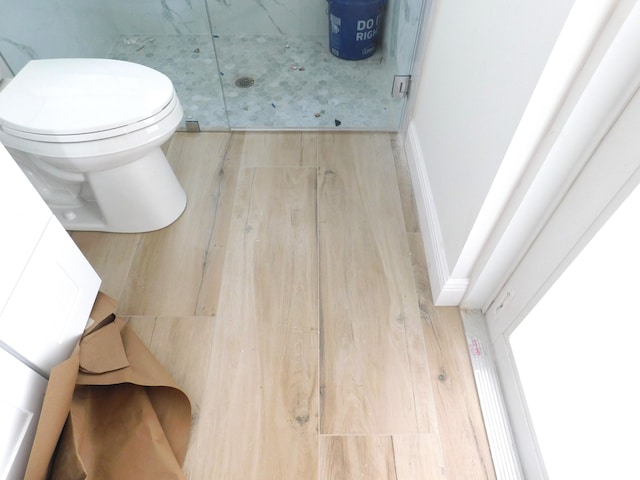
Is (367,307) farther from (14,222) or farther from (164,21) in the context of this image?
(164,21)

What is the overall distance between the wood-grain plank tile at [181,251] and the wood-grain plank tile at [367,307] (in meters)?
0.40

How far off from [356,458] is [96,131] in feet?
3.40

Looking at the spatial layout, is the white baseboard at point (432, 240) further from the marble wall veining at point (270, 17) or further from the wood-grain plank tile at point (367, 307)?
the marble wall veining at point (270, 17)

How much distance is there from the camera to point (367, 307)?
121 cm

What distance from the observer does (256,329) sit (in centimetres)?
116

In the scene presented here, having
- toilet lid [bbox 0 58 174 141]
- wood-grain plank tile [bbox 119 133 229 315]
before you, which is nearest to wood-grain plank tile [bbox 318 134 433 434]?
wood-grain plank tile [bbox 119 133 229 315]

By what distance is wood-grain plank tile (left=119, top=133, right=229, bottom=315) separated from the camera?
47.9 inches

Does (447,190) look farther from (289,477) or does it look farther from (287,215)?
(289,477)

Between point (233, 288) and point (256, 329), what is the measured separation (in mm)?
163

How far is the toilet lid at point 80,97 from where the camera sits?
103 centimetres

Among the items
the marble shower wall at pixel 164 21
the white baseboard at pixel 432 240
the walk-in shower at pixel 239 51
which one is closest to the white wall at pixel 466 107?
the white baseboard at pixel 432 240

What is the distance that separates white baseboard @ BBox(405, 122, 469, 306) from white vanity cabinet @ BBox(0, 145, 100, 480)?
951 millimetres

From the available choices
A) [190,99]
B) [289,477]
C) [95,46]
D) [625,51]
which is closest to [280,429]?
[289,477]

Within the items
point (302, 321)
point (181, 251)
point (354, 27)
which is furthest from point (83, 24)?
point (302, 321)
